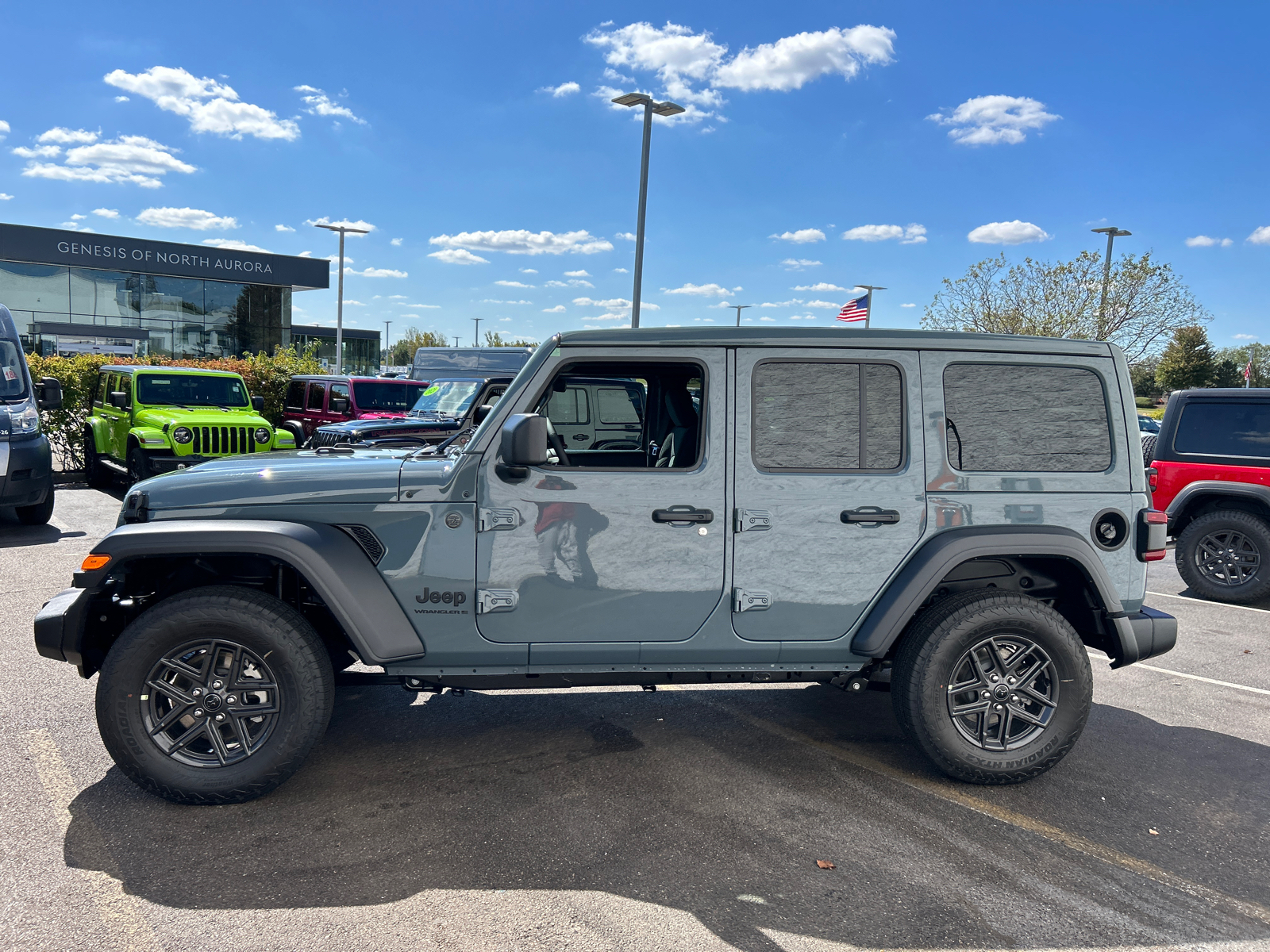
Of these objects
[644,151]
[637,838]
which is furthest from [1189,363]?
[637,838]

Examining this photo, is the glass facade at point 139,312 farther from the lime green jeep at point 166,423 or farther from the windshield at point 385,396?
the lime green jeep at point 166,423

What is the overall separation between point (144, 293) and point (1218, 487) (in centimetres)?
4117

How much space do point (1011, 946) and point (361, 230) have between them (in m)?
33.0

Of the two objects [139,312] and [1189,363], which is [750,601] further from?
[1189,363]

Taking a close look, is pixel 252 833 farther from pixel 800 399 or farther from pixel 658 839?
pixel 800 399

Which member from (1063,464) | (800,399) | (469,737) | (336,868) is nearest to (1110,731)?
(1063,464)

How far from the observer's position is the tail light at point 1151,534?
3846 mm

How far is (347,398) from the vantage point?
16.0m

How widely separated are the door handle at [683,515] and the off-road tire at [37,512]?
8.98 meters

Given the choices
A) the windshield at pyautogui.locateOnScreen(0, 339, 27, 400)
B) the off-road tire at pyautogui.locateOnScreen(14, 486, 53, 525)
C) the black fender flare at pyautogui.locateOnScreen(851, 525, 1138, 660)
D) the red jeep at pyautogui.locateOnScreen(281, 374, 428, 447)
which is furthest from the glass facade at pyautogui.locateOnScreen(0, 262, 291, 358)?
the black fender flare at pyautogui.locateOnScreen(851, 525, 1138, 660)

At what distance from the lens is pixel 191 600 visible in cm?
345

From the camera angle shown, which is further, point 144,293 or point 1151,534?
point 144,293

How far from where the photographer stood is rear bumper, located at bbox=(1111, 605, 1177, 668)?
3914mm

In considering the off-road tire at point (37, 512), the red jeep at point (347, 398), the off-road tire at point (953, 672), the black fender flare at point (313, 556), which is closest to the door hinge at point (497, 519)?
the black fender flare at point (313, 556)
